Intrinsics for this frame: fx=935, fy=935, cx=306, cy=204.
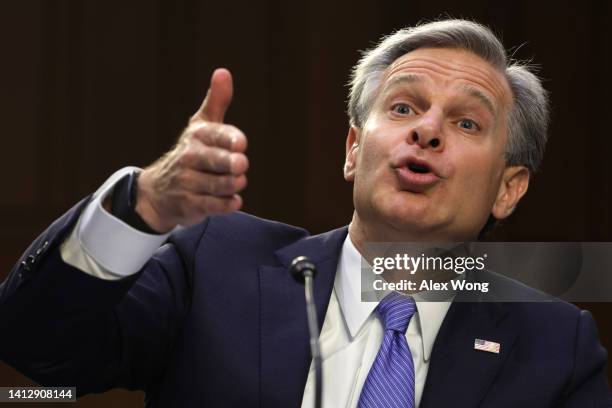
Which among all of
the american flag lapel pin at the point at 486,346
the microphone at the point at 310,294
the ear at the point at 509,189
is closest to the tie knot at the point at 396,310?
the american flag lapel pin at the point at 486,346

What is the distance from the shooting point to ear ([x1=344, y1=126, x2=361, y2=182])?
187 centimetres

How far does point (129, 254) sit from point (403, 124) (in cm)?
64

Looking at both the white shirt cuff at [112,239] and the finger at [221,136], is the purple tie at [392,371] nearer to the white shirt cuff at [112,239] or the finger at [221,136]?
the white shirt cuff at [112,239]

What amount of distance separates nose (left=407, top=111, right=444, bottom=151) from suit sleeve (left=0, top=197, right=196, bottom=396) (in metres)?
0.47

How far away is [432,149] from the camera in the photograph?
1673 millimetres

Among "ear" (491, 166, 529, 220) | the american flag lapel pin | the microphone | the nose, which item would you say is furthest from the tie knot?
the microphone

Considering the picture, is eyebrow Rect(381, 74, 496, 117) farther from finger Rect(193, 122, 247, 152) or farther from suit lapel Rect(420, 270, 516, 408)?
finger Rect(193, 122, 247, 152)

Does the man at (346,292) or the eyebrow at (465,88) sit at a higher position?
the eyebrow at (465,88)

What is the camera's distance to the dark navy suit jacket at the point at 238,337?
139 centimetres

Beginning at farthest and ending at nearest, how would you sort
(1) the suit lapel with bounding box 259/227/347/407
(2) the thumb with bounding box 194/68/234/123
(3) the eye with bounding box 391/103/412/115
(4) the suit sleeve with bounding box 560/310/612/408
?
1. (3) the eye with bounding box 391/103/412/115
2. (4) the suit sleeve with bounding box 560/310/612/408
3. (1) the suit lapel with bounding box 259/227/347/407
4. (2) the thumb with bounding box 194/68/234/123

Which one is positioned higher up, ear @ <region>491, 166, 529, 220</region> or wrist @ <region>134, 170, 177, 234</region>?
ear @ <region>491, 166, 529, 220</region>

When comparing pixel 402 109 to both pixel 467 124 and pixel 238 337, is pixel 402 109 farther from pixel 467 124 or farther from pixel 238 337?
pixel 238 337

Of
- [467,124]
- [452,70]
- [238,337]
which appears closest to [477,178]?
[467,124]

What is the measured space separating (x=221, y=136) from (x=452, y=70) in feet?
2.54
